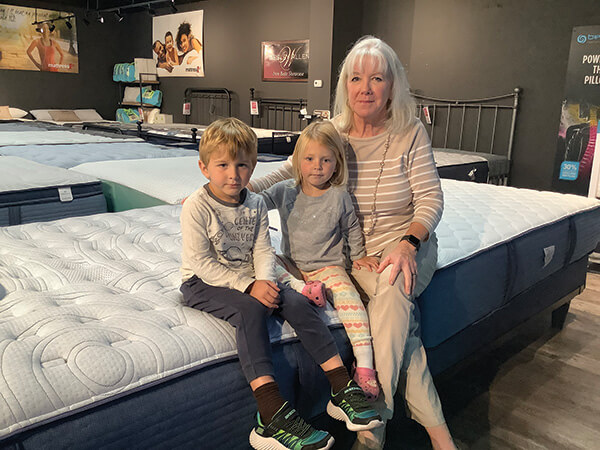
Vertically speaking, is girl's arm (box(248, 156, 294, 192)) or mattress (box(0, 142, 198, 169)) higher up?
girl's arm (box(248, 156, 294, 192))

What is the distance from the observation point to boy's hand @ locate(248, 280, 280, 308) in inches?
44.6

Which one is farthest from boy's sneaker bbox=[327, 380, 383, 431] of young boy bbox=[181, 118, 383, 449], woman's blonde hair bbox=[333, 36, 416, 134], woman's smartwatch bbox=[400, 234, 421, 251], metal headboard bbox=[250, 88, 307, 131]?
metal headboard bbox=[250, 88, 307, 131]

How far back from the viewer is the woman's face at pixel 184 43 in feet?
24.4

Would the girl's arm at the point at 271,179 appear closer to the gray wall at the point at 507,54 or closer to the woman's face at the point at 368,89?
the woman's face at the point at 368,89

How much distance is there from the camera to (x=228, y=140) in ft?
3.87

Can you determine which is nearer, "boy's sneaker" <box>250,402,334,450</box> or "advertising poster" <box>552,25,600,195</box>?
"boy's sneaker" <box>250,402,334,450</box>

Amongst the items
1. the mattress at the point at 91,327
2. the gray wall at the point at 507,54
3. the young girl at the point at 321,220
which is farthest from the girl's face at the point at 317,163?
the gray wall at the point at 507,54

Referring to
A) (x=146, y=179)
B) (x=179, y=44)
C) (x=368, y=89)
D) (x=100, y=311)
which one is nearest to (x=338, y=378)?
(x=100, y=311)

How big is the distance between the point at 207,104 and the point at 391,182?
6.32 m

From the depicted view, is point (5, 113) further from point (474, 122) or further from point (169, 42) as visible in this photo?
point (474, 122)

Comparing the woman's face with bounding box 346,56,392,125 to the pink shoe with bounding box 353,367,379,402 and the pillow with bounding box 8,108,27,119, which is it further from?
the pillow with bounding box 8,108,27,119

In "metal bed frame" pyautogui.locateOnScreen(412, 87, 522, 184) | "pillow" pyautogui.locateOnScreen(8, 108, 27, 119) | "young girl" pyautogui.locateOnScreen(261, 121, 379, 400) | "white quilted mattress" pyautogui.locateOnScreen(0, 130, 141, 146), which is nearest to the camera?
"young girl" pyautogui.locateOnScreen(261, 121, 379, 400)

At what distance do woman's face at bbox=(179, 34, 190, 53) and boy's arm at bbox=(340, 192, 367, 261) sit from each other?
6.80m

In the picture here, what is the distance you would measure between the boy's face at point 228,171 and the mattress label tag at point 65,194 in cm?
150
